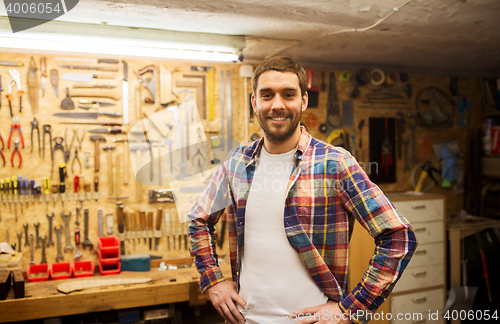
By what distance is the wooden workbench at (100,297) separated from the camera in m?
2.41

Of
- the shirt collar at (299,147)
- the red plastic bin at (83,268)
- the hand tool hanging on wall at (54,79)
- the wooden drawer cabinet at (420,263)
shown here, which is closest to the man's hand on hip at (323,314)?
the shirt collar at (299,147)

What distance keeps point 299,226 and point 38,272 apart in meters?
2.39

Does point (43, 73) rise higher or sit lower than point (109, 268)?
higher

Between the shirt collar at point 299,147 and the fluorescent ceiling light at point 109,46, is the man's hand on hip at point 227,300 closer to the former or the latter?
the shirt collar at point 299,147

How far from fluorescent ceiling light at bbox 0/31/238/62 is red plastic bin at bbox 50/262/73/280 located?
1.62m

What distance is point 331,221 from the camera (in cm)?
143

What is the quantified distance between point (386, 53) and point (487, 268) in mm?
2241

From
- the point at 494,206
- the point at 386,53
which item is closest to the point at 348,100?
the point at 386,53

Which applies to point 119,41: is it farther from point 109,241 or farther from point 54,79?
point 109,241

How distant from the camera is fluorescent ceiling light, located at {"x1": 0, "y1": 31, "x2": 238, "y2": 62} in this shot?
90.3 inches

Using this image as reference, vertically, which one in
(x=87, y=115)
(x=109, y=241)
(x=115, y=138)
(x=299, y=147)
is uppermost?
(x=87, y=115)

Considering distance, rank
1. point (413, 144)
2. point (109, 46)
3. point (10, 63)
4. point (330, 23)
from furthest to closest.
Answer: point (413, 144)
point (10, 63)
point (109, 46)
point (330, 23)

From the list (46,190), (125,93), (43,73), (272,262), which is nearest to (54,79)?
(43,73)

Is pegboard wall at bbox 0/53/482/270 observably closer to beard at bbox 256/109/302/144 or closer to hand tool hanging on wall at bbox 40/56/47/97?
hand tool hanging on wall at bbox 40/56/47/97
